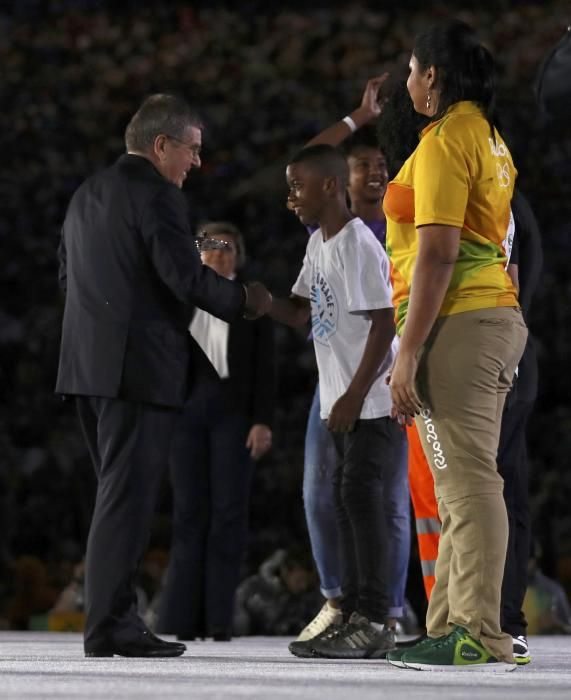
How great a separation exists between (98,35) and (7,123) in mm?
1477

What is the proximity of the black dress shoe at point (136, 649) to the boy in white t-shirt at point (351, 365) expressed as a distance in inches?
12.7

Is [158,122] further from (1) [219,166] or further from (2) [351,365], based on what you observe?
(1) [219,166]

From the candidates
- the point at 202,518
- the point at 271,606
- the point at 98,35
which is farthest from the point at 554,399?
the point at 98,35

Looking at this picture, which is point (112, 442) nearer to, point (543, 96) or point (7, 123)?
point (543, 96)

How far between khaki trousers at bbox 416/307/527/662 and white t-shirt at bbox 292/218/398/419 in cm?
60

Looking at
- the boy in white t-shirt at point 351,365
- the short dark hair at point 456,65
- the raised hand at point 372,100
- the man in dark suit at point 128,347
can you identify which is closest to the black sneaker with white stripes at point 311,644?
the boy in white t-shirt at point 351,365

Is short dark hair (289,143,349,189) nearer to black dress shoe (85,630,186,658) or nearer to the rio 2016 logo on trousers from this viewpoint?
the rio 2016 logo on trousers

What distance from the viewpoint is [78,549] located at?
562 cm

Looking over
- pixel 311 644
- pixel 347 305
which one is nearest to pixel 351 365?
pixel 347 305

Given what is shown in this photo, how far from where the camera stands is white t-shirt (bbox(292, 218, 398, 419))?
2.77 m

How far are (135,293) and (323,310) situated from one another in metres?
0.46

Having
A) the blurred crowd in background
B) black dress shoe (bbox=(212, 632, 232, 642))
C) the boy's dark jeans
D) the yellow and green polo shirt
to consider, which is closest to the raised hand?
the boy's dark jeans

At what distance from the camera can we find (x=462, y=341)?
2129mm

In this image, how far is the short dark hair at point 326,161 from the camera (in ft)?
9.74
